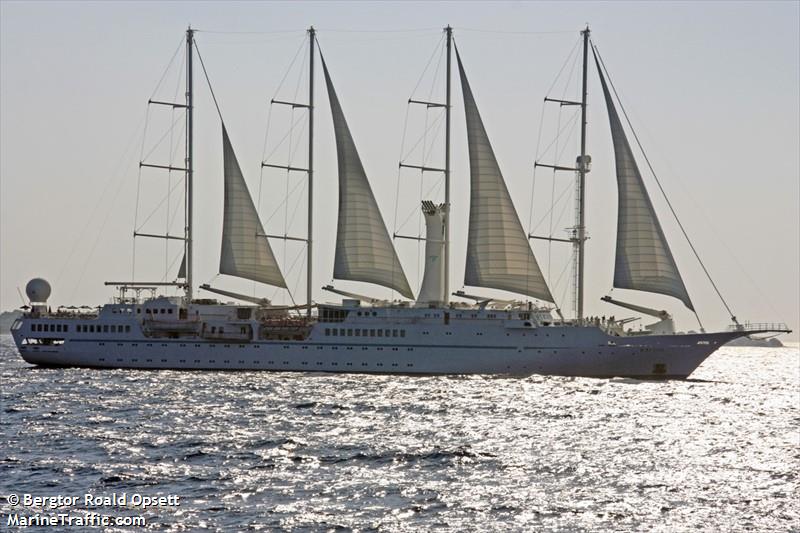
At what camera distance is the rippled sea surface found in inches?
798

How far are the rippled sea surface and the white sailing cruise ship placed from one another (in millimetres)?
10563

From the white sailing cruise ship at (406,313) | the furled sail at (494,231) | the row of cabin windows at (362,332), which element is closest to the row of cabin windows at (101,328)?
the white sailing cruise ship at (406,313)

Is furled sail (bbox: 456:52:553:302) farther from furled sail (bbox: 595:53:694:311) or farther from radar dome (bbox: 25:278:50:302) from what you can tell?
radar dome (bbox: 25:278:50:302)

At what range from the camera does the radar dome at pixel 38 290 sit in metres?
65.6

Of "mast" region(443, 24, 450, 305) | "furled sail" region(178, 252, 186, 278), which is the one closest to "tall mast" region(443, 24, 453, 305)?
"mast" region(443, 24, 450, 305)

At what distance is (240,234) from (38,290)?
537 inches

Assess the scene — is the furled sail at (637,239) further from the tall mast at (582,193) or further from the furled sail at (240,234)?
the furled sail at (240,234)

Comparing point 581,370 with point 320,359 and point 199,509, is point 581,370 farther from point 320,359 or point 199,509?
point 199,509

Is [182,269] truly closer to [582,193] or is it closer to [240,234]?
[240,234]

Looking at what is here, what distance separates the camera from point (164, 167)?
2495 inches

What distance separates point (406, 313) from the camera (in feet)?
188

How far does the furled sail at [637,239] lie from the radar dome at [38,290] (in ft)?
106

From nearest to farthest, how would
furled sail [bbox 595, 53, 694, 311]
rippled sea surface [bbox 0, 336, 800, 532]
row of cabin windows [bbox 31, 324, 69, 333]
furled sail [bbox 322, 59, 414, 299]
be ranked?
rippled sea surface [bbox 0, 336, 800, 532], furled sail [bbox 595, 53, 694, 311], furled sail [bbox 322, 59, 414, 299], row of cabin windows [bbox 31, 324, 69, 333]

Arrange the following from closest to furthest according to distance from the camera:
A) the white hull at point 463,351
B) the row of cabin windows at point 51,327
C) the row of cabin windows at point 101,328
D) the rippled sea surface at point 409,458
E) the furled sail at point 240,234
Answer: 1. the rippled sea surface at point 409,458
2. the white hull at point 463,351
3. the furled sail at point 240,234
4. the row of cabin windows at point 101,328
5. the row of cabin windows at point 51,327
